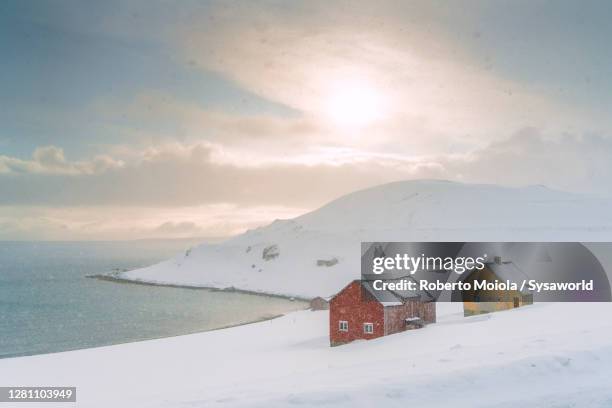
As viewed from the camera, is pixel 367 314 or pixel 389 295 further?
pixel 389 295

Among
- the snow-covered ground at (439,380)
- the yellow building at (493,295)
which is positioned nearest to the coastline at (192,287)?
the yellow building at (493,295)

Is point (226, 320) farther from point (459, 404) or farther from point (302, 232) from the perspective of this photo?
point (302, 232)

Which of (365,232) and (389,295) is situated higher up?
(365,232)

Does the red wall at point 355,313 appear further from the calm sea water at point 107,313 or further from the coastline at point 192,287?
the coastline at point 192,287

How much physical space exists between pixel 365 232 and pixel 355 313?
367 feet

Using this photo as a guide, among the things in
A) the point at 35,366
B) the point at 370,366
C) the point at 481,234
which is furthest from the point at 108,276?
the point at 370,366

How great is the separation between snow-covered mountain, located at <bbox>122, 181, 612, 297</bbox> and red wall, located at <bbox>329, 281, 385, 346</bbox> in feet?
224

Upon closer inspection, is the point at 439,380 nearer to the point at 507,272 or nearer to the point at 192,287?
the point at 507,272

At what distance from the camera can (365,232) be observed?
148 m

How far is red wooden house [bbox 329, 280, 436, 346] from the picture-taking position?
35938 mm

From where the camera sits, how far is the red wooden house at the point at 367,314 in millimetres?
35938

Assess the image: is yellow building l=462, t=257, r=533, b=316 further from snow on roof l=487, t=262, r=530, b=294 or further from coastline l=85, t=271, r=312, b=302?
coastline l=85, t=271, r=312, b=302

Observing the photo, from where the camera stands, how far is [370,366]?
1513cm

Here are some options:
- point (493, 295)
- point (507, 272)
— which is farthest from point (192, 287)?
point (493, 295)
